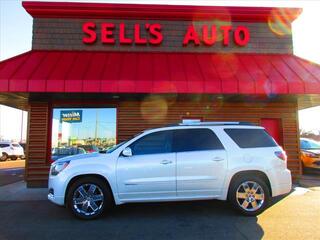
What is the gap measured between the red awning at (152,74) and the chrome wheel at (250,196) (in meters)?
3.66

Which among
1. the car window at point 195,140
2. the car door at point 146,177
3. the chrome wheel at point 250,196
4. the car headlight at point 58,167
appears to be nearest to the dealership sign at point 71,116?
the car headlight at point 58,167

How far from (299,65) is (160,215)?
7644 mm

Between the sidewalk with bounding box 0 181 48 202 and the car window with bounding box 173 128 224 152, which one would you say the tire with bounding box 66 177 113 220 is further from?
the sidewalk with bounding box 0 181 48 202

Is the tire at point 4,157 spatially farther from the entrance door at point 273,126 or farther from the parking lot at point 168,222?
the entrance door at point 273,126

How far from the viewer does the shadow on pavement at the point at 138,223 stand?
550 centimetres

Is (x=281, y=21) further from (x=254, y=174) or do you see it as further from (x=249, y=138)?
(x=254, y=174)

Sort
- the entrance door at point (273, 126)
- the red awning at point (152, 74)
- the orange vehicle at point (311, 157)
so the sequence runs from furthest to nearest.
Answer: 1. the orange vehicle at point (311, 157)
2. the entrance door at point (273, 126)
3. the red awning at point (152, 74)

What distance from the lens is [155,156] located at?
21.7ft

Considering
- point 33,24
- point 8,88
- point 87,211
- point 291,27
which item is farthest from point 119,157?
point 291,27

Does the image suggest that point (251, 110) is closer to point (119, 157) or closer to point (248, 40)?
point (248, 40)

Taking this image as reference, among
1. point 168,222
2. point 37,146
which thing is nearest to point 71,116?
point 37,146

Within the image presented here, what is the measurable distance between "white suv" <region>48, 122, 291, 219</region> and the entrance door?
5240 mm

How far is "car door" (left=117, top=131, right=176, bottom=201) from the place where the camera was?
6.50 meters

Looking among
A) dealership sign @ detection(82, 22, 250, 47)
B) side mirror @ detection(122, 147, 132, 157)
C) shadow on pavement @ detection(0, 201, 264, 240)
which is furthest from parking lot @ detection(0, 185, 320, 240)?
dealership sign @ detection(82, 22, 250, 47)
